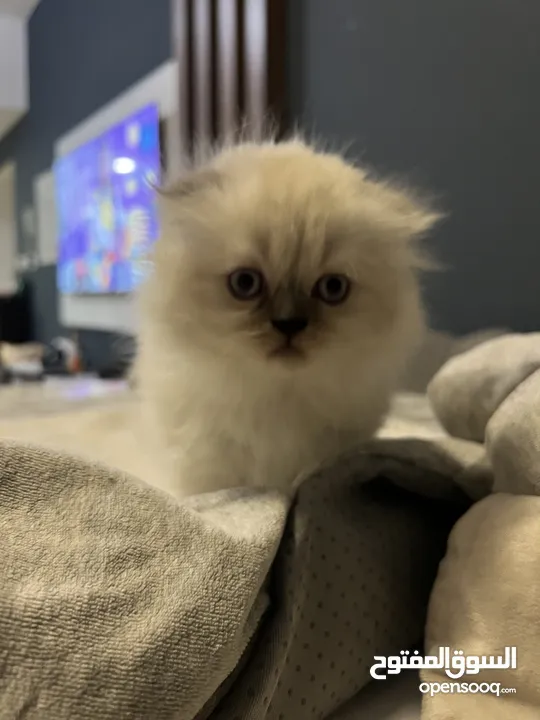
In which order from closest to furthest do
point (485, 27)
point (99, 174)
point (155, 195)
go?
point (155, 195) < point (485, 27) < point (99, 174)

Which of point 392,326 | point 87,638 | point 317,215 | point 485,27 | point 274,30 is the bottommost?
point 87,638

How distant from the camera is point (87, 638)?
0.41 metres

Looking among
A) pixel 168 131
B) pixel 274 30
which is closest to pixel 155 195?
pixel 274 30

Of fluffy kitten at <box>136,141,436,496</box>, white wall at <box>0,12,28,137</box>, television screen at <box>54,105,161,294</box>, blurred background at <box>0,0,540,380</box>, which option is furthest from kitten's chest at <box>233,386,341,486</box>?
white wall at <box>0,12,28,137</box>

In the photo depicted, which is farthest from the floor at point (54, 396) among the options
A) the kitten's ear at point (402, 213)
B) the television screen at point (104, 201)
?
the kitten's ear at point (402, 213)

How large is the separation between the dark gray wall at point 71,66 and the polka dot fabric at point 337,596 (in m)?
2.46

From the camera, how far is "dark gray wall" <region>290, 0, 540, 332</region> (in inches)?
50.2

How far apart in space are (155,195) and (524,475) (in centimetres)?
51

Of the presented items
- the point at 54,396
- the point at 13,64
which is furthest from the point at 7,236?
the point at 54,396

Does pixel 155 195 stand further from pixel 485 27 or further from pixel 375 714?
pixel 485 27

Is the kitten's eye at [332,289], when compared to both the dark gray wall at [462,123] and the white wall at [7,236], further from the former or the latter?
the white wall at [7,236]

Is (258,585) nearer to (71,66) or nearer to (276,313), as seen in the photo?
(276,313)

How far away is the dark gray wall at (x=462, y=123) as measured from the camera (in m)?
1.27

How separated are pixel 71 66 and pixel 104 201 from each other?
110 centimetres
